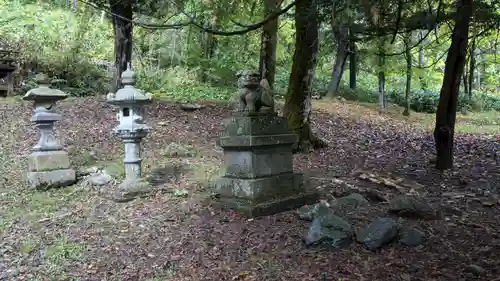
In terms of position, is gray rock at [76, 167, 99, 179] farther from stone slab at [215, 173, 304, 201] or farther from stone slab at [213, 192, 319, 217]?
stone slab at [213, 192, 319, 217]

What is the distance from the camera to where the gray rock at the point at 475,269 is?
3856 mm

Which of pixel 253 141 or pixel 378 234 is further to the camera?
pixel 253 141

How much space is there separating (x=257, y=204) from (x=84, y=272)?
2143 millimetres

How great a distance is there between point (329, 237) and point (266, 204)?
1095mm

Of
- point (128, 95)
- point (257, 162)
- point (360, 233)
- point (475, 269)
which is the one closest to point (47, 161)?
point (128, 95)

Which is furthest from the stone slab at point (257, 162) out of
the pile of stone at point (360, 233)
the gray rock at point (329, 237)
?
the gray rock at point (329, 237)

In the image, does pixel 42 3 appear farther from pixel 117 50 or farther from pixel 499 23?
pixel 499 23

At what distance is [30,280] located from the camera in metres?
4.10

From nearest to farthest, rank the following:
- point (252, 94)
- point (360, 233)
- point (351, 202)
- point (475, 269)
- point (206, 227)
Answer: point (475, 269) → point (360, 233) → point (206, 227) → point (252, 94) → point (351, 202)

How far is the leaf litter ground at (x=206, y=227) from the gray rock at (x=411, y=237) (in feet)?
0.24

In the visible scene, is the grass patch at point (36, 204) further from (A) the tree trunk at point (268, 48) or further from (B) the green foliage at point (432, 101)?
(B) the green foliage at point (432, 101)

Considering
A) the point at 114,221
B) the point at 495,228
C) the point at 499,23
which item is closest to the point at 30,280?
the point at 114,221

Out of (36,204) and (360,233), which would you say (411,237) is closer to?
(360,233)

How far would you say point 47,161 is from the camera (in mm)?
6785
